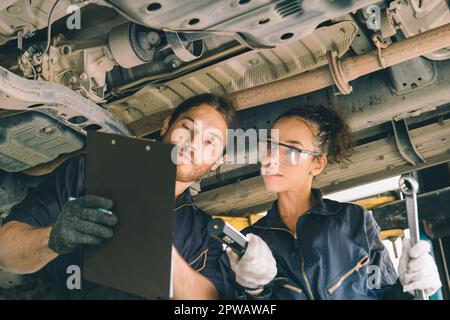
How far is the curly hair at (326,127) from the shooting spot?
5.98 ft

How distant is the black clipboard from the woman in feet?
0.61

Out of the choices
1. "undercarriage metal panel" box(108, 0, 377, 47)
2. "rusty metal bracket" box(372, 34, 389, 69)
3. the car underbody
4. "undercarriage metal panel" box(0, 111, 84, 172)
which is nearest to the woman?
the car underbody

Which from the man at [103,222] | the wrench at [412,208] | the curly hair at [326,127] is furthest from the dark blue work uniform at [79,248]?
the wrench at [412,208]

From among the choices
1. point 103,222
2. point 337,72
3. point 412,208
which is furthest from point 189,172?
point 412,208

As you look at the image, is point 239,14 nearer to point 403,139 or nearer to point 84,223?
point 84,223

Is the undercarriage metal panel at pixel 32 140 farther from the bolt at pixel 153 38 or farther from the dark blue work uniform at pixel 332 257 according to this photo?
the dark blue work uniform at pixel 332 257

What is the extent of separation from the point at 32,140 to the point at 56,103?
193 millimetres

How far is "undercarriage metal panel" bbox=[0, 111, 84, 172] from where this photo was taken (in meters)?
1.67

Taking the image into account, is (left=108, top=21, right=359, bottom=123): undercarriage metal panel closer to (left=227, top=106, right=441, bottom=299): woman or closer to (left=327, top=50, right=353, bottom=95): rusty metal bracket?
(left=327, top=50, right=353, bottom=95): rusty metal bracket

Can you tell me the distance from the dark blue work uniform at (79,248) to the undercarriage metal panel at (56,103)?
13 cm

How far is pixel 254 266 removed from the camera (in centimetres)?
151

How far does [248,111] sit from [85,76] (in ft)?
1.73

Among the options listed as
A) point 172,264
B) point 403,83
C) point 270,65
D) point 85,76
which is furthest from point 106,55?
point 403,83

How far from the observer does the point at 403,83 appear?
1819mm
